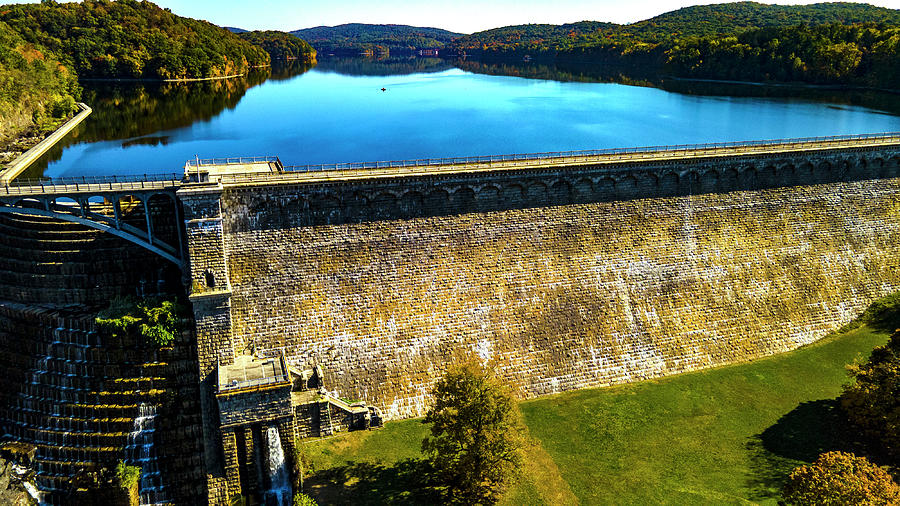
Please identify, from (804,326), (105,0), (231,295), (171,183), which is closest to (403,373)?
(231,295)

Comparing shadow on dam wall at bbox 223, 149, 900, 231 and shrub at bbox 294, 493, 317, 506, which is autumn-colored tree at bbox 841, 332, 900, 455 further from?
shrub at bbox 294, 493, 317, 506

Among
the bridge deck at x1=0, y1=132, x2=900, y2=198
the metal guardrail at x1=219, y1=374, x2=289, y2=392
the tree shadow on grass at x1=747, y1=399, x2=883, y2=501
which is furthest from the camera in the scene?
the bridge deck at x1=0, y1=132, x2=900, y2=198

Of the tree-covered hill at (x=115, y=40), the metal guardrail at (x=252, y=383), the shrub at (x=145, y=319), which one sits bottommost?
the metal guardrail at (x=252, y=383)

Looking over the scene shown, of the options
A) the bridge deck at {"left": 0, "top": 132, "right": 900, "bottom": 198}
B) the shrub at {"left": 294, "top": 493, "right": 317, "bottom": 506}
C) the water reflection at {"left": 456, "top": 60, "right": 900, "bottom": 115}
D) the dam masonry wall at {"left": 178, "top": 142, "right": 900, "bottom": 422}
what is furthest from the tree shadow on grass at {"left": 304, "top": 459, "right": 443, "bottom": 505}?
the water reflection at {"left": 456, "top": 60, "right": 900, "bottom": 115}

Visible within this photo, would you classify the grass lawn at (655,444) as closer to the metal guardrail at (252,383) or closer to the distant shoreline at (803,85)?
the metal guardrail at (252,383)

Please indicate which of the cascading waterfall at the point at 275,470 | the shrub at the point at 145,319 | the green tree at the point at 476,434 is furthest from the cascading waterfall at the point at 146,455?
the green tree at the point at 476,434

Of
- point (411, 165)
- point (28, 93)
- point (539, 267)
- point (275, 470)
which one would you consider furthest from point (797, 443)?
point (28, 93)

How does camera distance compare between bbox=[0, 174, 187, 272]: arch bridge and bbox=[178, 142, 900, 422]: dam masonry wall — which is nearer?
bbox=[0, 174, 187, 272]: arch bridge
